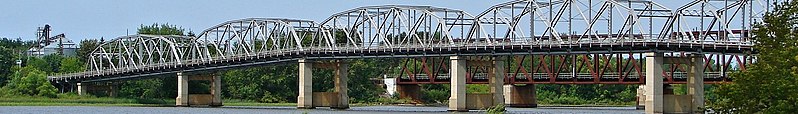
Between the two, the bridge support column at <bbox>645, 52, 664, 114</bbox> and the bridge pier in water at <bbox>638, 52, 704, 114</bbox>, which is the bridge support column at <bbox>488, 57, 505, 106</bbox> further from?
the bridge support column at <bbox>645, 52, 664, 114</bbox>

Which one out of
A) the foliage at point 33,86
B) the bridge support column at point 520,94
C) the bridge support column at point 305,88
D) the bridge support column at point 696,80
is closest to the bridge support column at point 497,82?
the bridge support column at point 305,88

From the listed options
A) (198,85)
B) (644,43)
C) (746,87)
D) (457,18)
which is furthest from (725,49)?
(198,85)

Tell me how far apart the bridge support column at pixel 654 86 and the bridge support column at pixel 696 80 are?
10.9 ft

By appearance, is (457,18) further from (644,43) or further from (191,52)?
(191,52)

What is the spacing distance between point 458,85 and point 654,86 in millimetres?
22563

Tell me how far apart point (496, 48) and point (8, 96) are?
67.7 metres

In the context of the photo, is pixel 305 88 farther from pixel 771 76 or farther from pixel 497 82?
pixel 771 76

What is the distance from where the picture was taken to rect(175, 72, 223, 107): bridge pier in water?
17850 cm

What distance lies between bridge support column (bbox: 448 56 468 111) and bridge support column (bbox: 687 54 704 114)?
71.9 feet

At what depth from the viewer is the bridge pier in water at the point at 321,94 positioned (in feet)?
528

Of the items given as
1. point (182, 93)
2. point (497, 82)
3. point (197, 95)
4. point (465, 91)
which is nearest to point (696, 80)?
point (497, 82)

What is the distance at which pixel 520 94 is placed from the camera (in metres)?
194

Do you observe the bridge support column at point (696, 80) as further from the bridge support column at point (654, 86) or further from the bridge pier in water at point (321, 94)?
the bridge pier in water at point (321, 94)

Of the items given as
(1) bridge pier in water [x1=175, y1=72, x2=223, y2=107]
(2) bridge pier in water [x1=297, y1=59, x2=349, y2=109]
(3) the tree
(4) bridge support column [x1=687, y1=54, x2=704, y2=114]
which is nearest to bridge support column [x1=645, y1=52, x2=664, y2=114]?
(4) bridge support column [x1=687, y1=54, x2=704, y2=114]
